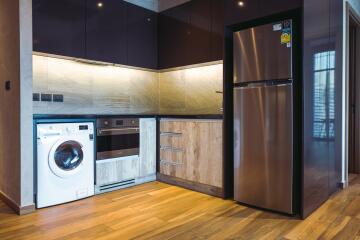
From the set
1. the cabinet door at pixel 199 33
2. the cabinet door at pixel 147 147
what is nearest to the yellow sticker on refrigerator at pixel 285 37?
the cabinet door at pixel 199 33

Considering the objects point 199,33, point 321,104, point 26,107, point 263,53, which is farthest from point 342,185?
point 26,107

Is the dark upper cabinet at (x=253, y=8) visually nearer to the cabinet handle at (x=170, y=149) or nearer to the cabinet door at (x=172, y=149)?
the cabinet door at (x=172, y=149)

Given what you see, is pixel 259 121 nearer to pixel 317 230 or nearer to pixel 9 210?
pixel 317 230

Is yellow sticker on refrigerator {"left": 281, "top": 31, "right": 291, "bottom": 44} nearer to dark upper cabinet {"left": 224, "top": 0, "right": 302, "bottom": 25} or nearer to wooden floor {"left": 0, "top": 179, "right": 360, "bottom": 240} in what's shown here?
→ dark upper cabinet {"left": 224, "top": 0, "right": 302, "bottom": 25}

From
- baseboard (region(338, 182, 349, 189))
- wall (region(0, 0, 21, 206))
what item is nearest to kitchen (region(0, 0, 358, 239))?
baseboard (region(338, 182, 349, 189))

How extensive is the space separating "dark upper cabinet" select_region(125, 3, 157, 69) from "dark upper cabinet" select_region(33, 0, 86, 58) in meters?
0.64

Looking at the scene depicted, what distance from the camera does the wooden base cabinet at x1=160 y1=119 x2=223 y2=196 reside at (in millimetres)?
2818

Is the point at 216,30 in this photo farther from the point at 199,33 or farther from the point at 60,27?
the point at 60,27

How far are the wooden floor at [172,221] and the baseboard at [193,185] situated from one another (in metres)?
0.10

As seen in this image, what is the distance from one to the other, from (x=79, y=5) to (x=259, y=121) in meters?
2.34

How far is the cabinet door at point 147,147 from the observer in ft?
10.8

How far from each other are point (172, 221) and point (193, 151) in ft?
3.16

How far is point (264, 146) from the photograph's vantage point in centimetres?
240

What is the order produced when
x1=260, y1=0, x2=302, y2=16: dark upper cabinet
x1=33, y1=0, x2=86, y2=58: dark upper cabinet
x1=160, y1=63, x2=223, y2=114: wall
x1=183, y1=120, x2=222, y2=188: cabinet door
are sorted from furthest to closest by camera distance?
x1=160, y1=63, x2=223, y2=114: wall, x1=183, y1=120, x2=222, y2=188: cabinet door, x1=33, y1=0, x2=86, y2=58: dark upper cabinet, x1=260, y1=0, x2=302, y2=16: dark upper cabinet
